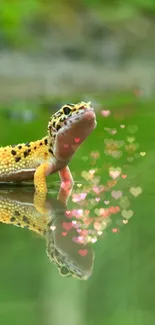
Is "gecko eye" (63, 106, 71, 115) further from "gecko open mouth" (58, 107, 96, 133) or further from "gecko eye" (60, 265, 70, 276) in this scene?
"gecko eye" (60, 265, 70, 276)

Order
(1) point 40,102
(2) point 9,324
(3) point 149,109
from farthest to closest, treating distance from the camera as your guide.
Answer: (1) point 40,102 < (3) point 149,109 < (2) point 9,324

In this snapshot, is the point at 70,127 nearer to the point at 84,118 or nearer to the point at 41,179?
the point at 84,118

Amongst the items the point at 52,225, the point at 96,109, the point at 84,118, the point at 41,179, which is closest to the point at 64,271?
the point at 52,225

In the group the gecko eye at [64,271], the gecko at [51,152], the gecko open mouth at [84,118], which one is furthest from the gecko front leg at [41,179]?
the gecko eye at [64,271]

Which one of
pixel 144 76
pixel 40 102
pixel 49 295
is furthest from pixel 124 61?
pixel 49 295

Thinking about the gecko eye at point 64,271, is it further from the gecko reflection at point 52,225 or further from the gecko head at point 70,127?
the gecko head at point 70,127

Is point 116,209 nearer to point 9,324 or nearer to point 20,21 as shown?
point 9,324

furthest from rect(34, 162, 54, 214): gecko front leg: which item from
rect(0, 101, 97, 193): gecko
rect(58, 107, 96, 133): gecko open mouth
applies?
rect(58, 107, 96, 133): gecko open mouth
